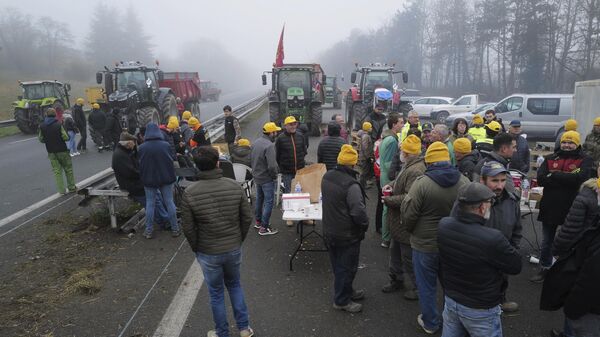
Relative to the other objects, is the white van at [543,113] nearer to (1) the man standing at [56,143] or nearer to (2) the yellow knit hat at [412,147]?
(2) the yellow knit hat at [412,147]

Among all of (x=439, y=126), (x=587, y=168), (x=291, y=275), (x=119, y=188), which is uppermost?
(x=439, y=126)

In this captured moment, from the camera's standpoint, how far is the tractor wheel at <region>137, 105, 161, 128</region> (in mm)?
14633

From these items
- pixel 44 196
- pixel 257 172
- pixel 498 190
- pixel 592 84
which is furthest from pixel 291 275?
pixel 592 84

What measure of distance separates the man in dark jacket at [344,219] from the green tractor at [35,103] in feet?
59.0

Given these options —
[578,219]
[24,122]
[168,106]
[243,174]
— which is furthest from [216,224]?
[24,122]

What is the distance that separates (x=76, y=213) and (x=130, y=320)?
4.09 metres

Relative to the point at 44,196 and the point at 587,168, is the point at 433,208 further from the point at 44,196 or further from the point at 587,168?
the point at 44,196

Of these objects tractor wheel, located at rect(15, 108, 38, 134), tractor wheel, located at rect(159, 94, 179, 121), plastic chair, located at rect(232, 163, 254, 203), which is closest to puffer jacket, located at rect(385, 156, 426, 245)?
plastic chair, located at rect(232, 163, 254, 203)

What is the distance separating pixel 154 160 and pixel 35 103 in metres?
16.6

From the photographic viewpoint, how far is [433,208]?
3.63 meters

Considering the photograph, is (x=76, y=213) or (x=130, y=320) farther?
(x=76, y=213)

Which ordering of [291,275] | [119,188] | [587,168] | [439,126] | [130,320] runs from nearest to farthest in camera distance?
[130,320]
[587,168]
[291,275]
[439,126]
[119,188]

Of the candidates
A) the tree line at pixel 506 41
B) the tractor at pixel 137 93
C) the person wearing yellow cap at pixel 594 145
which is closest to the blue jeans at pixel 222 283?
the person wearing yellow cap at pixel 594 145

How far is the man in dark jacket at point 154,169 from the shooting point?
6059mm
